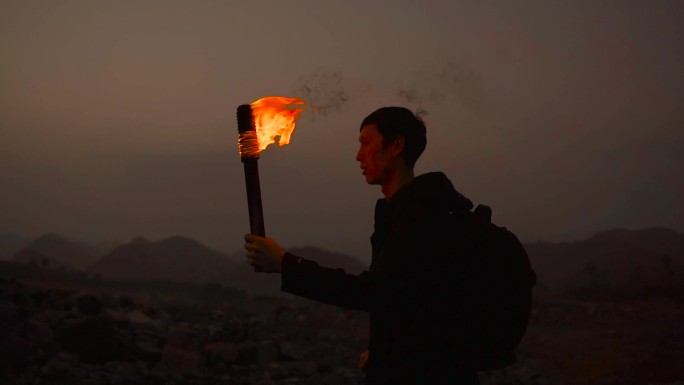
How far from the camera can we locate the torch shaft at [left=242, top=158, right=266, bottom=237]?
2.72 m

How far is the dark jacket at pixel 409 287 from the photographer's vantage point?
2.48m

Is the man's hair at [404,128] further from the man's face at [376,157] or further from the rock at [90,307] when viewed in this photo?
the rock at [90,307]

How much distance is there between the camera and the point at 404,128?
9.07ft

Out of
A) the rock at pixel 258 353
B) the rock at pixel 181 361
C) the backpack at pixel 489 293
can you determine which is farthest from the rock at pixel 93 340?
the backpack at pixel 489 293

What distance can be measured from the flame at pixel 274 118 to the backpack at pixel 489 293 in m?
0.99

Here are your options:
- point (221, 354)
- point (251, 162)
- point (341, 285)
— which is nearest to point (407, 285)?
point (341, 285)

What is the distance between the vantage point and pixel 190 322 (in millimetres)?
16047

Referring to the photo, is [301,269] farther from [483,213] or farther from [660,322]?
[660,322]

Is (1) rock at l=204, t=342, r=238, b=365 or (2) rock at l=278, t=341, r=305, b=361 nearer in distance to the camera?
(1) rock at l=204, t=342, r=238, b=365

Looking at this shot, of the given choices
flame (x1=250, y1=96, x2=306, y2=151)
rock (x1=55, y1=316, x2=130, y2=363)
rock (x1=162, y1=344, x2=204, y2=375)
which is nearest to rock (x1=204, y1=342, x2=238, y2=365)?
rock (x1=162, y1=344, x2=204, y2=375)

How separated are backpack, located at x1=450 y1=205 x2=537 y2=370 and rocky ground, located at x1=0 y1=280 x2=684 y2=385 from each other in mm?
8554

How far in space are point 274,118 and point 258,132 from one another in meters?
0.17

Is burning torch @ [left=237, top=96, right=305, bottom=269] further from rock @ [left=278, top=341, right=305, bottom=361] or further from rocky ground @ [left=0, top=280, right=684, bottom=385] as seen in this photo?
rock @ [left=278, top=341, right=305, bottom=361]

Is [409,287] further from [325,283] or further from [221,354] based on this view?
[221,354]
